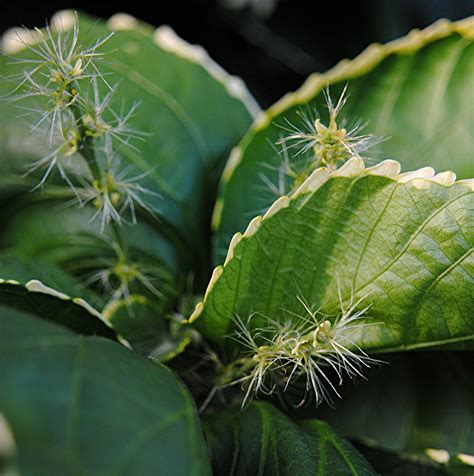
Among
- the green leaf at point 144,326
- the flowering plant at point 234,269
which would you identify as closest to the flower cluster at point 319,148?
the flowering plant at point 234,269

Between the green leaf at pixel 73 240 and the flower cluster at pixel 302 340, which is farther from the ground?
the green leaf at pixel 73 240

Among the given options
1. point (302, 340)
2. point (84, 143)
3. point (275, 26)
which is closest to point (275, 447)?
point (302, 340)

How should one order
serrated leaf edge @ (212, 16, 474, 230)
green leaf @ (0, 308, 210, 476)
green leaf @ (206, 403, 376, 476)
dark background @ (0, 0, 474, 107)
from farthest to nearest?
1. dark background @ (0, 0, 474, 107)
2. serrated leaf edge @ (212, 16, 474, 230)
3. green leaf @ (206, 403, 376, 476)
4. green leaf @ (0, 308, 210, 476)

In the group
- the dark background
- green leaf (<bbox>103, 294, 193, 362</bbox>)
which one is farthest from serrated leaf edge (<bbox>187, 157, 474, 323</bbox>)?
the dark background

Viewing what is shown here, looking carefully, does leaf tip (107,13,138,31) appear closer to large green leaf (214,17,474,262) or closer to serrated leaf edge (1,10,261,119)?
serrated leaf edge (1,10,261,119)

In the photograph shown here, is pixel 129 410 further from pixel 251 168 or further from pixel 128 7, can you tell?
pixel 128 7

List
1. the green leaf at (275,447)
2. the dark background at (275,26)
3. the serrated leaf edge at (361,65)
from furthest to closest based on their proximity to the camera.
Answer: the dark background at (275,26)
the serrated leaf edge at (361,65)
the green leaf at (275,447)

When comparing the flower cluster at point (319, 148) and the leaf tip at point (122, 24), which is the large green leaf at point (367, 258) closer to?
the flower cluster at point (319, 148)
